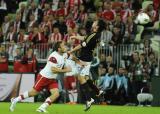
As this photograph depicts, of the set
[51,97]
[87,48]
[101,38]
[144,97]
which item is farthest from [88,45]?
[101,38]

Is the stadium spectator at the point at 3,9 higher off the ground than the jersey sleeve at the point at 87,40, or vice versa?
the stadium spectator at the point at 3,9

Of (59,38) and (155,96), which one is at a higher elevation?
(59,38)

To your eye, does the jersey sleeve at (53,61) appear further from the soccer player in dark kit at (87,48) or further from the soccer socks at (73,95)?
the soccer socks at (73,95)

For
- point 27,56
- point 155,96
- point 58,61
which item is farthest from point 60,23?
point 58,61

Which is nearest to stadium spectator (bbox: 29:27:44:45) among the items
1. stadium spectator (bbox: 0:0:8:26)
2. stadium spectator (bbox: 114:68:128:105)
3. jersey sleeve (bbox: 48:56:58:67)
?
stadium spectator (bbox: 0:0:8:26)

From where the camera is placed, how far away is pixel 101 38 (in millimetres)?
26375

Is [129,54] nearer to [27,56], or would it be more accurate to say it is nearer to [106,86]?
[106,86]

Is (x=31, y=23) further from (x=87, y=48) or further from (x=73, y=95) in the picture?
(x=87, y=48)

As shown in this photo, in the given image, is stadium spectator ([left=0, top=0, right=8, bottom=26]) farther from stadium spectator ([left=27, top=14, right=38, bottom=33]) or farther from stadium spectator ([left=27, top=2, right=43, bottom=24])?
stadium spectator ([left=27, top=14, right=38, bottom=33])

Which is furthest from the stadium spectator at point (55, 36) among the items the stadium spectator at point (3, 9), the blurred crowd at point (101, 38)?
the stadium spectator at point (3, 9)

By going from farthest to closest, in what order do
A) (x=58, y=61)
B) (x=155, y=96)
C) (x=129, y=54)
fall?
(x=129, y=54) < (x=155, y=96) < (x=58, y=61)

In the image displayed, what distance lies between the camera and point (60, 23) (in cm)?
2727

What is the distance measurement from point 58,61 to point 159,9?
10.7 metres

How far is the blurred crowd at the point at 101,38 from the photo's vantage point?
24.4m
